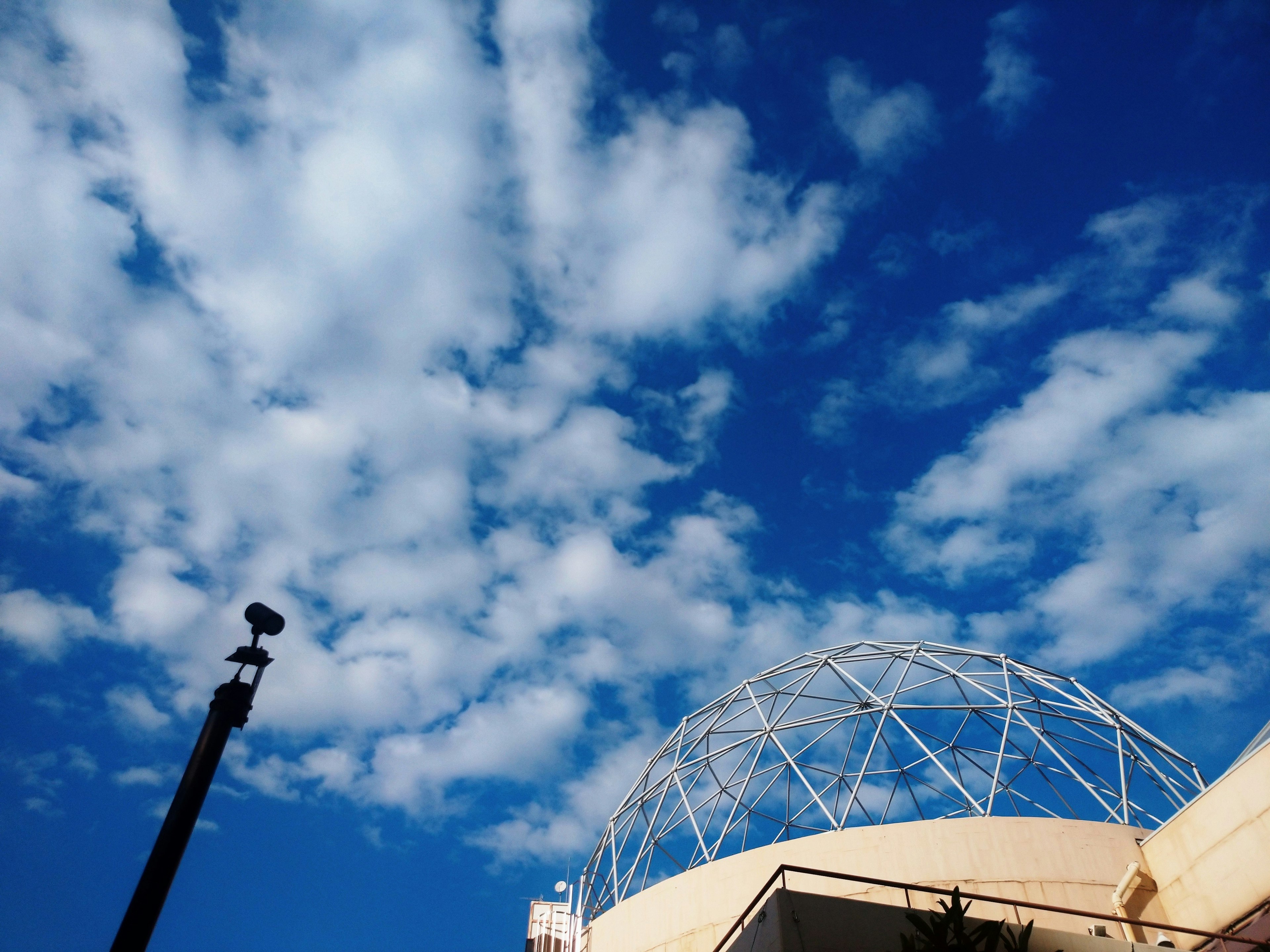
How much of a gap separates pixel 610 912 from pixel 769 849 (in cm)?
620

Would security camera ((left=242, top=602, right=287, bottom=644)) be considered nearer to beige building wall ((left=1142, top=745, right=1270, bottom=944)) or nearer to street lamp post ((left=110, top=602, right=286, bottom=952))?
street lamp post ((left=110, top=602, right=286, bottom=952))

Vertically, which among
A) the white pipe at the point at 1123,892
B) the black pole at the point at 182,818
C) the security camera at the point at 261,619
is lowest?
the black pole at the point at 182,818

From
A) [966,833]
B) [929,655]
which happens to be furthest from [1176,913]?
[929,655]

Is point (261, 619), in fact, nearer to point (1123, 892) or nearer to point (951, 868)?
point (951, 868)

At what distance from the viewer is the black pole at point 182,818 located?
535 cm

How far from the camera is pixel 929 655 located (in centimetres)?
2695

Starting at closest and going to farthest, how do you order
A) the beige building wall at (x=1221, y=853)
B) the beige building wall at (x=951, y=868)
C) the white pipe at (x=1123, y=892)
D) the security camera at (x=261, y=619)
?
the security camera at (x=261, y=619)
the beige building wall at (x=1221, y=853)
the white pipe at (x=1123, y=892)
the beige building wall at (x=951, y=868)

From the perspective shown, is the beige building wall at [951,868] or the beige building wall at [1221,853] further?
the beige building wall at [951,868]

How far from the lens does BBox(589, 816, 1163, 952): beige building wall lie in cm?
1841

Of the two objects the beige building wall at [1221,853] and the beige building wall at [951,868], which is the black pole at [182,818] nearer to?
the beige building wall at [951,868]

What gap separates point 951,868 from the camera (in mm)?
18797

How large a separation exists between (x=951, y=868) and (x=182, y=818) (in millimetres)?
18129

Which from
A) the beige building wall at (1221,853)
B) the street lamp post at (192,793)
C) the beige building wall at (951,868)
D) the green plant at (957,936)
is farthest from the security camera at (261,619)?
the beige building wall at (1221,853)

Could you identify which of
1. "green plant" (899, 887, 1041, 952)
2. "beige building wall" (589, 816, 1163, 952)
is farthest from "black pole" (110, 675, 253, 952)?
"beige building wall" (589, 816, 1163, 952)
